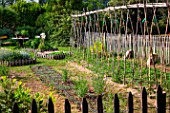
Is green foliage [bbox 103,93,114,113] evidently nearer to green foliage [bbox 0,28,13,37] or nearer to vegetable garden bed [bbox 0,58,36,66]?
Result: vegetable garden bed [bbox 0,58,36,66]

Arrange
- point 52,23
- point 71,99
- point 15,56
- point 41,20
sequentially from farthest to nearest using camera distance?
point 41,20, point 52,23, point 15,56, point 71,99

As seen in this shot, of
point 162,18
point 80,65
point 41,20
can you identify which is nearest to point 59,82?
point 80,65

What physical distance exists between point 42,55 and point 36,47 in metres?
3.84

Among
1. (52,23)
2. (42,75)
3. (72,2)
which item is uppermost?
(72,2)

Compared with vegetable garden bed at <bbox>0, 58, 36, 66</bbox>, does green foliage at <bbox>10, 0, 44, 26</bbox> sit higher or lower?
higher

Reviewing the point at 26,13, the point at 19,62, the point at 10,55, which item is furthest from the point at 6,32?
the point at 19,62

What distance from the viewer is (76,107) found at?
21.3 feet

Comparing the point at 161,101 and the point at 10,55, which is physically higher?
the point at 161,101

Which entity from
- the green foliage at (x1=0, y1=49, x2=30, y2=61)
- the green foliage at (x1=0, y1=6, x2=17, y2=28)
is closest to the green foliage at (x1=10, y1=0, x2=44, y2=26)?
the green foliage at (x1=0, y1=6, x2=17, y2=28)

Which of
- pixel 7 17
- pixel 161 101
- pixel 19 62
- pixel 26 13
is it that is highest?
pixel 26 13

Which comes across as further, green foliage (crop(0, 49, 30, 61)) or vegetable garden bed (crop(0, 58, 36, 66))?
green foliage (crop(0, 49, 30, 61))

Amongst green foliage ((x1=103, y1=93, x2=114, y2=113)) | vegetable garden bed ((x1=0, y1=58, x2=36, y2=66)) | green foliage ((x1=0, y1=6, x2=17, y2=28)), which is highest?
green foliage ((x1=0, y1=6, x2=17, y2=28))

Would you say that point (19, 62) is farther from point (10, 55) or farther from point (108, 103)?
point (108, 103)

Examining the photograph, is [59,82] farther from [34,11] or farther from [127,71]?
[34,11]
